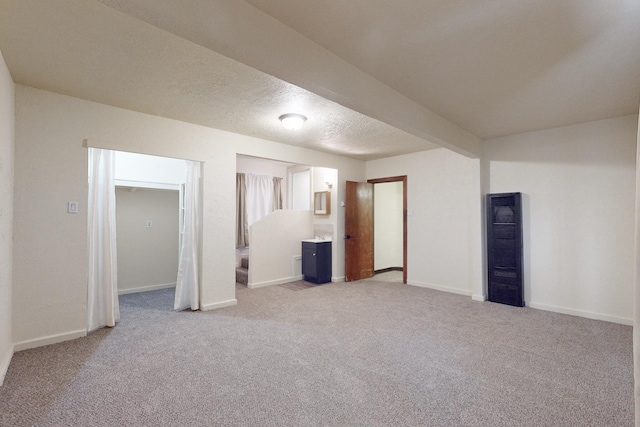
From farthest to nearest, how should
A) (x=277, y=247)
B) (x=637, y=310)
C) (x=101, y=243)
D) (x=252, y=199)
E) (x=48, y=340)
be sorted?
(x=252, y=199) < (x=277, y=247) < (x=101, y=243) < (x=48, y=340) < (x=637, y=310)

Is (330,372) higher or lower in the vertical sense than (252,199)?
lower

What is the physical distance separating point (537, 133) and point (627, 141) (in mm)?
884

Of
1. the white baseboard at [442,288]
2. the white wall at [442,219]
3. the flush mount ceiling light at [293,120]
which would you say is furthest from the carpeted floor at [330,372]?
the flush mount ceiling light at [293,120]

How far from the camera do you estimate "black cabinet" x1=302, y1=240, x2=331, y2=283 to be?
568 cm

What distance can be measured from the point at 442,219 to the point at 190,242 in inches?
153

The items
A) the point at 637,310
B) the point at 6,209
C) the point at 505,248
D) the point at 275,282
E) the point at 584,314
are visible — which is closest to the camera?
the point at 637,310

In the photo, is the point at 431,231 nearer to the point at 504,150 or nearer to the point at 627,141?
the point at 504,150

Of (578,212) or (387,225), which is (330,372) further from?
(387,225)

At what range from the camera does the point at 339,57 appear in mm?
2254

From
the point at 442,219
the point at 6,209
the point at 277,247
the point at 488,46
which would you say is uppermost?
the point at 488,46

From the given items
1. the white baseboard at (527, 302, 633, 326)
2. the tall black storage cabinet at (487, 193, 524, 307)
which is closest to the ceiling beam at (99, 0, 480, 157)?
the tall black storage cabinet at (487, 193, 524, 307)

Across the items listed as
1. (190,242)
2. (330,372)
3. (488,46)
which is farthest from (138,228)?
(488,46)

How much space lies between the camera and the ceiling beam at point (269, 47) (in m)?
1.47

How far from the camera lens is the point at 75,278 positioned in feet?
9.86
